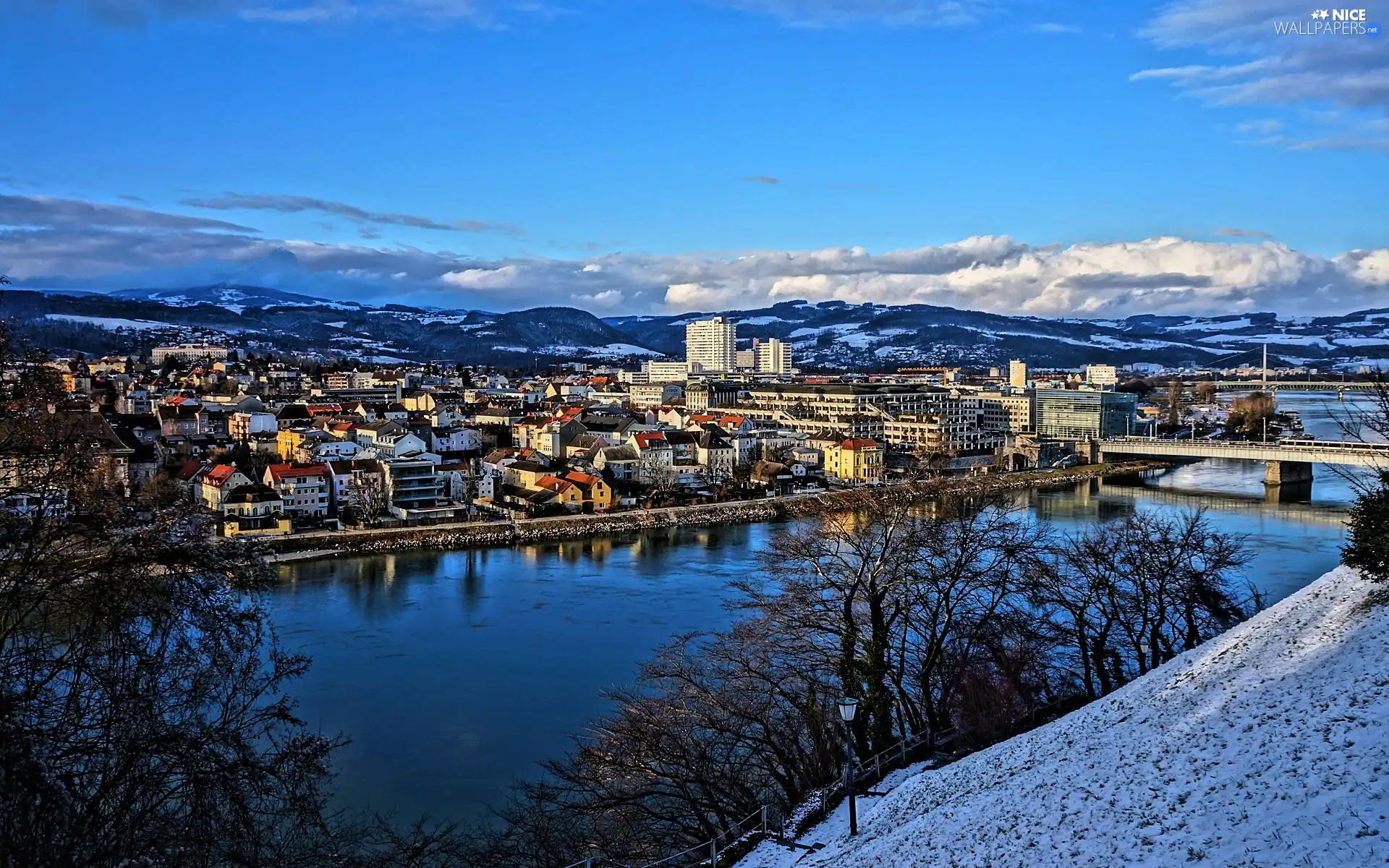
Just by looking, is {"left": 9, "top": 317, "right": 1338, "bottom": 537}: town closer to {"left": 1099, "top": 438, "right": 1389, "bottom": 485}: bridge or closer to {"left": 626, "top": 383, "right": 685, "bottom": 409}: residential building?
{"left": 626, "top": 383, "right": 685, "bottom": 409}: residential building

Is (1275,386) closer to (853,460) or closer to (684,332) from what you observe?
(853,460)

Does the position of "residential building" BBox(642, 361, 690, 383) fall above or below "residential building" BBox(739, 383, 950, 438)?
above

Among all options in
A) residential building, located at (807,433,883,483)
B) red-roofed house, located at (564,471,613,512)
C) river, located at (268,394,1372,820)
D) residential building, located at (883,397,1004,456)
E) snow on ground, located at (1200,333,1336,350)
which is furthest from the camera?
snow on ground, located at (1200,333,1336,350)

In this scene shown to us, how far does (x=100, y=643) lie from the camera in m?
1.80

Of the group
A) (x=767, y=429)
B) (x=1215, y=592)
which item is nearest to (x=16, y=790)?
(x=1215, y=592)

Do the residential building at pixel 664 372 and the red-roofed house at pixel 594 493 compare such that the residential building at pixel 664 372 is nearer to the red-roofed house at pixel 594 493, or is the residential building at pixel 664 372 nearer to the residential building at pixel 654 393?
the residential building at pixel 654 393

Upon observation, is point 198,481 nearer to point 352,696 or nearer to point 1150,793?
point 352,696

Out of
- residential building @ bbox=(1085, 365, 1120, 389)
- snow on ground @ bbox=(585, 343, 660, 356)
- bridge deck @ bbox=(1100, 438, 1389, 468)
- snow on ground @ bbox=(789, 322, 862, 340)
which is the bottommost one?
bridge deck @ bbox=(1100, 438, 1389, 468)

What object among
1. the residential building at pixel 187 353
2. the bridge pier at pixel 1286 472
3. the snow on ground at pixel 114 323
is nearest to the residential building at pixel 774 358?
the residential building at pixel 187 353

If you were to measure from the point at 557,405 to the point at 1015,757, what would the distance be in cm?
2161

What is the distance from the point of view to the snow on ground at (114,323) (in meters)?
47.6

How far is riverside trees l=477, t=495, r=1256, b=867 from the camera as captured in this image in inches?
114

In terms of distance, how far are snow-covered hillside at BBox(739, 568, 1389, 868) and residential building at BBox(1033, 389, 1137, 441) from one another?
18.5 meters

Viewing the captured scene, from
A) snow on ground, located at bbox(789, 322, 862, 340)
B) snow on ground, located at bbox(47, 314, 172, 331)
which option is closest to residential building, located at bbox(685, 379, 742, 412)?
snow on ground, located at bbox(47, 314, 172, 331)
